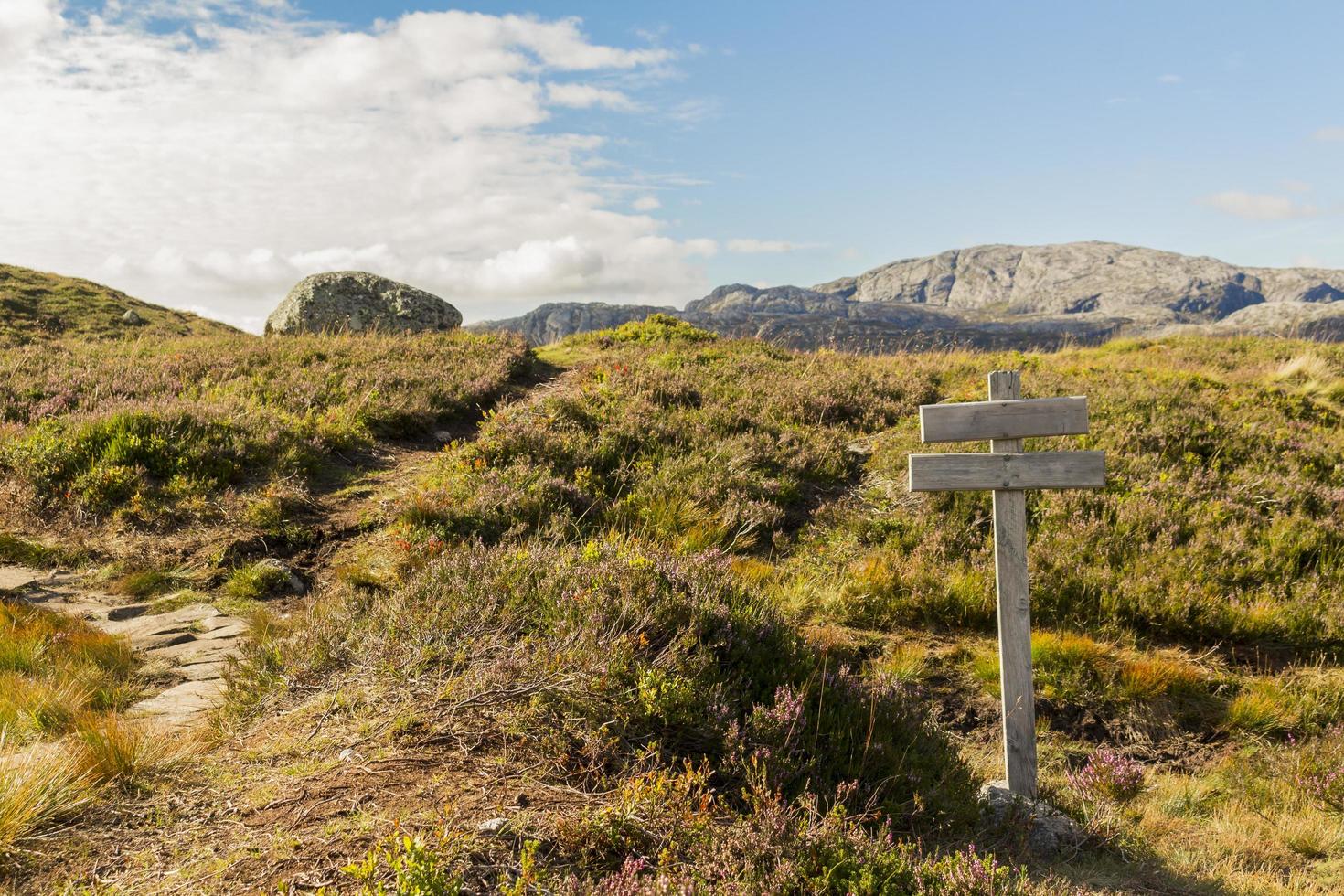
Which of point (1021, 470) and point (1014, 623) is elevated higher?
point (1021, 470)

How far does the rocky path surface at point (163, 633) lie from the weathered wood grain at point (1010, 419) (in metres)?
5.45

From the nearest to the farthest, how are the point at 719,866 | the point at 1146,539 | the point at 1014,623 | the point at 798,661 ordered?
the point at 719,866
the point at 798,661
the point at 1014,623
the point at 1146,539

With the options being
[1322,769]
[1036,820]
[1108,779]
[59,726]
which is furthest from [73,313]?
[1322,769]

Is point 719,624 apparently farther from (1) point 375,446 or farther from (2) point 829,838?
(1) point 375,446

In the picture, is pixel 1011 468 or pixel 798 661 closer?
pixel 798 661

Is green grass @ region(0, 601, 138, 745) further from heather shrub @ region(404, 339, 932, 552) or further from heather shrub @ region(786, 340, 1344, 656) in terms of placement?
heather shrub @ region(786, 340, 1344, 656)

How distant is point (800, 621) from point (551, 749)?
4117mm

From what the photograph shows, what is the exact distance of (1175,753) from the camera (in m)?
6.07

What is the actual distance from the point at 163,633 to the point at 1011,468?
7070 millimetres

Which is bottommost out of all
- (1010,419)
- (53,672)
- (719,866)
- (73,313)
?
(719,866)

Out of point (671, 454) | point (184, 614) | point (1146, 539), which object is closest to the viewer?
point (184, 614)

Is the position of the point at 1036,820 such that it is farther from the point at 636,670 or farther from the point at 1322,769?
the point at 636,670

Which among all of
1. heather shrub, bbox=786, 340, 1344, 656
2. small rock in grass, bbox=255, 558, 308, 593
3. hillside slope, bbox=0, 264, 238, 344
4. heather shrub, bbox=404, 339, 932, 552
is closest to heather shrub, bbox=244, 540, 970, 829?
small rock in grass, bbox=255, 558, 308, 593

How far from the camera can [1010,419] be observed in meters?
5.53
